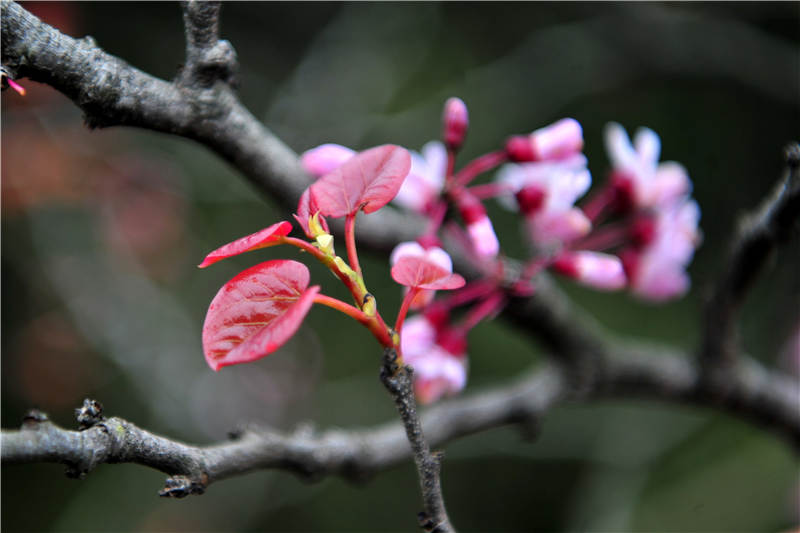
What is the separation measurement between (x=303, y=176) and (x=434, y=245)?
0.16 m

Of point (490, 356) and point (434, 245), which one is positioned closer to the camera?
point (434, 245)

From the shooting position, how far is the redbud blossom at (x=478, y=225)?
0.66m

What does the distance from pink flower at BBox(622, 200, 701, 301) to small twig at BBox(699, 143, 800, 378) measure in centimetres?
6

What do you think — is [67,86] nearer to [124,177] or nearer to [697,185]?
[124,177]

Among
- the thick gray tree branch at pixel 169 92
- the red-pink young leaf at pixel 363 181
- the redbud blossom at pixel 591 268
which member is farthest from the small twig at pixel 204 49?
the redbud blossom at pixel 591 268

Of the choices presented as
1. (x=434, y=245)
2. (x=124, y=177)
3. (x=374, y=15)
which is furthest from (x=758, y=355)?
(x=124, y=177)

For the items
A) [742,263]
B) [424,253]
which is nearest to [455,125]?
[424,253]

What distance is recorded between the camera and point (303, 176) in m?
0.66

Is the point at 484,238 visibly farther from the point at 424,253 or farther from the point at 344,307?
the point at 344,307

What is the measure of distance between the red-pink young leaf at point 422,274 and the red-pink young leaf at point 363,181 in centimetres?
5

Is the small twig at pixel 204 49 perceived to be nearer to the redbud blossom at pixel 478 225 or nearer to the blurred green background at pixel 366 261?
the redbud blossom at pixel 478 225

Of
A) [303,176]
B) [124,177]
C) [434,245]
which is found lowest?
[434,245]

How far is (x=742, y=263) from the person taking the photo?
824mm

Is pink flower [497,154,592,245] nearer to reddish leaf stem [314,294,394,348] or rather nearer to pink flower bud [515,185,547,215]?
pink flower bud [515,185,547,215]
